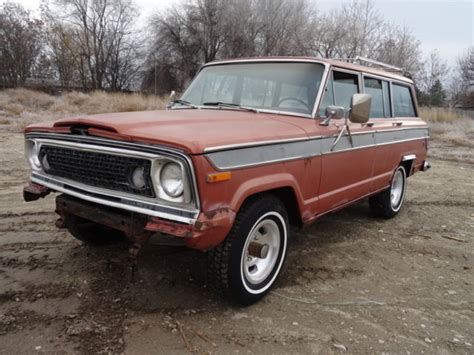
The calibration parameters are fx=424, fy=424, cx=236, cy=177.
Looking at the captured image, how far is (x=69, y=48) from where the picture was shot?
4259cm

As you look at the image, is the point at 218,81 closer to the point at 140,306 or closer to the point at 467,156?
the point at 140,306

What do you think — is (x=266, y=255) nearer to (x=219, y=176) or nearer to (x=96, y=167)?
(x=219, y=176)

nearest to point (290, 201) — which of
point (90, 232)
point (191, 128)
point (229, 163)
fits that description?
point (229, 163)

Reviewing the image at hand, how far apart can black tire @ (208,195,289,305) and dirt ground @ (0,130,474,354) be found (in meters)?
0.15

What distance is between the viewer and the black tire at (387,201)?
5.56 metres

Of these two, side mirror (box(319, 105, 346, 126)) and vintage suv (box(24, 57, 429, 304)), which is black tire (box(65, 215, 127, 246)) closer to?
vintage suv (box(24, 57, 429, 304))

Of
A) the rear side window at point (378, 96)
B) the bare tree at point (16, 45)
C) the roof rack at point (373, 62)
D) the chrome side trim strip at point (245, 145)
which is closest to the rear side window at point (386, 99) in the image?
the rear side window at point (378, 96)

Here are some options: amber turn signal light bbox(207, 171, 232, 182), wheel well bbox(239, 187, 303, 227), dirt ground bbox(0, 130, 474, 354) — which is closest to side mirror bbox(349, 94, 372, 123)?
wheel well bbox(239, 187, 303, 227)

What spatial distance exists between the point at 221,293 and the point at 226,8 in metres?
34.3

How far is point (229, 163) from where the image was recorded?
274 centimetres

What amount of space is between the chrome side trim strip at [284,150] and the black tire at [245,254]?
1.10 feet

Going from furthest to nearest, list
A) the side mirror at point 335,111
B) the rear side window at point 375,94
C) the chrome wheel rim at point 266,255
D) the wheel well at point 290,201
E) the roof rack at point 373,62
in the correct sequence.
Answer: the roof rack at point 373,62 → the rear side window at point 375,94 → the side mirror at point 335,111 → the wheel well at point 290,201 → the chrome wheel rim at point 266,255

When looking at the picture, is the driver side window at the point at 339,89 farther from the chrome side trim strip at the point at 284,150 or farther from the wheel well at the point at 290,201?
the wheel well at the point at 290,201

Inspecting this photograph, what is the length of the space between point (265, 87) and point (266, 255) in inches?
62.7
